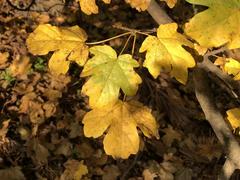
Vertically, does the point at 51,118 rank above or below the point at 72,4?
below

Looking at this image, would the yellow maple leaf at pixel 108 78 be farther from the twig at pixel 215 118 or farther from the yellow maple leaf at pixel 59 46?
the twig at pixel 215 118

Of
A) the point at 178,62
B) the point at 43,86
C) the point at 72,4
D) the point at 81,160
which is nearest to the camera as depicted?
the point at 178,62

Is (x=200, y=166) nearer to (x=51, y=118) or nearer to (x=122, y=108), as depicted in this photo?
(x=51, y=118)

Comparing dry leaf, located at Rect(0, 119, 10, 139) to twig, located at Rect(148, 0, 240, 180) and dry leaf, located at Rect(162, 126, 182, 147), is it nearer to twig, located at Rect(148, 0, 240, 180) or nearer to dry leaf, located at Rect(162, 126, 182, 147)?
dry leaf, located at Rect(162, 126, 182, 147)

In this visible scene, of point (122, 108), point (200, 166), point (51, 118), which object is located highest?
point (122, 108)

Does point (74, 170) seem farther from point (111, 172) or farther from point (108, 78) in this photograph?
point (108, 78)

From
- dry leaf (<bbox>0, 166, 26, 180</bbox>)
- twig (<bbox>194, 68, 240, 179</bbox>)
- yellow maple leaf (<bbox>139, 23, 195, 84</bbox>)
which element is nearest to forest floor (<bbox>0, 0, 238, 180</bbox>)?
dry leaf (<bbox>0, 166, 26, 180</bbox>)

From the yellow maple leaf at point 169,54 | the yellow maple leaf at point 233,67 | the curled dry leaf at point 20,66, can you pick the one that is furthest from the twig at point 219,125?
the curled dry leaf at point 20,66

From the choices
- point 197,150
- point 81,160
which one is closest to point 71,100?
point 81,160
